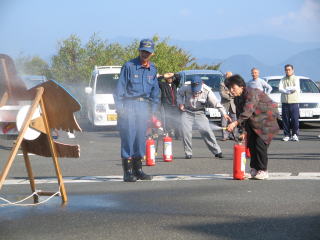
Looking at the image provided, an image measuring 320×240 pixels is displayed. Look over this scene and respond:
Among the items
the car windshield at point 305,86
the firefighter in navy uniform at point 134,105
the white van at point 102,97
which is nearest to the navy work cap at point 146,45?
the firefighter in navy uniform at point 134,105

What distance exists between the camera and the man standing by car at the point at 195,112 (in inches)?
591

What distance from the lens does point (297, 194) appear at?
912 centimetres


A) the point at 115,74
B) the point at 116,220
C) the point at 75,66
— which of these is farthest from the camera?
the point at 75,66

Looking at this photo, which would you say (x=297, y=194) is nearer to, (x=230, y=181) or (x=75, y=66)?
(x=230, y=181)

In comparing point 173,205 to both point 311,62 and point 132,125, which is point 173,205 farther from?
point 311,62

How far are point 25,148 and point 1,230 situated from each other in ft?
5.67

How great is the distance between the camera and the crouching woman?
11055 millimetres

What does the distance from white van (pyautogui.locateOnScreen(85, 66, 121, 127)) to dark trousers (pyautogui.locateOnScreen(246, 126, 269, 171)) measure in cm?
1353

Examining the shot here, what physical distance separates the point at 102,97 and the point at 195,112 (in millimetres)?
10348

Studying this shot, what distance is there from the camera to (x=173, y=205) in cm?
834

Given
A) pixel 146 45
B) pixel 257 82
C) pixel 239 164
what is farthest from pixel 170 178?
pixel 257 82

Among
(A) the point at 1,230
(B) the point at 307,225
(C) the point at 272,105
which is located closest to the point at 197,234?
(B) the point at 307,225

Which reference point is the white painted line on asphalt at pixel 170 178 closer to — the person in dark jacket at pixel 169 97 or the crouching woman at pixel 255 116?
the crouching woman at pixel 255 116

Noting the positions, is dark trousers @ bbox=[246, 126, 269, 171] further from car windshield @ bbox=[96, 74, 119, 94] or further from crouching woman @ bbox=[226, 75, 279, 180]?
car windshield @ bbox=[96, 74, 119, 94]
